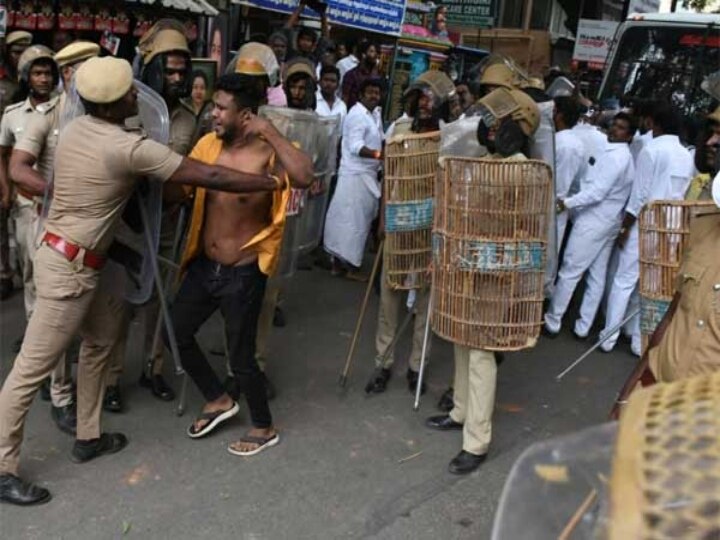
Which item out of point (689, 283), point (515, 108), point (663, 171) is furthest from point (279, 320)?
point (689, 283)

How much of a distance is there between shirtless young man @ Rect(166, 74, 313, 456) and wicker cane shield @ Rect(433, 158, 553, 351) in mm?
708

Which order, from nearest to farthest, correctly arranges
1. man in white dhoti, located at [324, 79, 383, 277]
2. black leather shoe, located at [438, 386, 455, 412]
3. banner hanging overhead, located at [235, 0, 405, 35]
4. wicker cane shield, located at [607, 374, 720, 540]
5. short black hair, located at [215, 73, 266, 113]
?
1. wicker cane shield, located at [607, 374, 720, 540]
2. short black hair, located at [215, 73, 266, 113]
3. black leather shoe, located at [438, 386, 455, 412]
4. man in white dhoti, located at [324, 79, 383, 277]
5. banner hanging overhead, located at [235, 0, 405, 35]

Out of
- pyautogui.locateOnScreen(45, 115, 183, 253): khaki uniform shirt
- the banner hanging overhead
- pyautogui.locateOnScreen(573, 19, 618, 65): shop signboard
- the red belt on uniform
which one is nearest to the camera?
pyautogui.locateOnScreen(45, 115, 183, 253): khaki uniform shirt

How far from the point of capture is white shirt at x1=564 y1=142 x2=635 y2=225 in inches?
221

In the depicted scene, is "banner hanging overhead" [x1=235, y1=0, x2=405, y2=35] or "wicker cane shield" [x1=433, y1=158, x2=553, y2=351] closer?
"wicker cane shield" [x1=433, y1=158, x2=553, y2=351]

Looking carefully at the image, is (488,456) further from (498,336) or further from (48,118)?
(48,118)

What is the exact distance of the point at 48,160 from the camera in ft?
12.3

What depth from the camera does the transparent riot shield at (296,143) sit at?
4008mm

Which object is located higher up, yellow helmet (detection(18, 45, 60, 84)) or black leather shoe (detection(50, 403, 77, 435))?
yellow helmet (detection(18, 45, 60, 84))

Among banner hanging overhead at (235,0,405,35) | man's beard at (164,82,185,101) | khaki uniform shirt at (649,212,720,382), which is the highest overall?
banner hanging overhead at (235,0,405,35)

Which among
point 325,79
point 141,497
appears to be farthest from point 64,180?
point 325,79

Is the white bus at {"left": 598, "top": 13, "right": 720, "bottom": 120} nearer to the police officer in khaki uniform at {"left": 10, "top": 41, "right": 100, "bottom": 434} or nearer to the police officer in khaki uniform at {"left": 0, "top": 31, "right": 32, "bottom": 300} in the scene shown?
the police officer in khaki uniform at {"left": 0, "top": 31, "right": 32, "bottom": 300}

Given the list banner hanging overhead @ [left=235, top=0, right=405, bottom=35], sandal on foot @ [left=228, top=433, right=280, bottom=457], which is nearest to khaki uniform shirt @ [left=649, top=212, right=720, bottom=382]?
sandal on foot @ [left=228, top=433, right=280, bottom=457]

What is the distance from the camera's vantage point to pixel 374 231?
7297 millimetres
